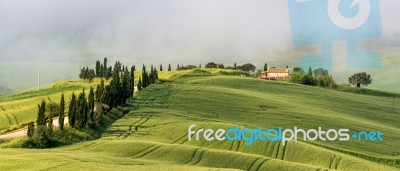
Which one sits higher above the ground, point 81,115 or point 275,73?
point 275,73

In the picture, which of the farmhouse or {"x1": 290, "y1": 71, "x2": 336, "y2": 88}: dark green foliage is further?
the farmhouse

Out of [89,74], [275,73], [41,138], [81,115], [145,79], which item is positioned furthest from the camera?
[275,73]

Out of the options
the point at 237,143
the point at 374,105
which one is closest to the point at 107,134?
the point at 237,143

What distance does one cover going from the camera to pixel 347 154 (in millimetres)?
72062

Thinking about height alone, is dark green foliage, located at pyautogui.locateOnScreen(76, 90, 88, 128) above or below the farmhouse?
below

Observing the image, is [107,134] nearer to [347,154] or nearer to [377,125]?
[347,154]

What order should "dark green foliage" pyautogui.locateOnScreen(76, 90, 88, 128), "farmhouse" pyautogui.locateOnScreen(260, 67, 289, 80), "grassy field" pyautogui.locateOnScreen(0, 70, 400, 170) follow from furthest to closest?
1. "farmhouse" pyautogui.locateOnScreen(260, 67, 289, 80)
2. "dark green foliage" pyautogui.locateOnScreen(76, 90, 88, 128)
3. "grassy field" pyautogui.locateOnScreen(0, 70, 400, 170)

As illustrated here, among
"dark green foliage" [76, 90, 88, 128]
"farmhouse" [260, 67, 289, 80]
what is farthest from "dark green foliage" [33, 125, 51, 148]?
"farmhouse" [260, 67, 289, 80]

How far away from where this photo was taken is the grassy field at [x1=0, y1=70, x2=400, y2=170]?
49.4 m

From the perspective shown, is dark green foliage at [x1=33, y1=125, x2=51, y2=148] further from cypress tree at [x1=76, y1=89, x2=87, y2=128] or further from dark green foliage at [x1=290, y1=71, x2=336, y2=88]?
dark green foliage at [x1=290, y1=71, x2=336, y2=88]

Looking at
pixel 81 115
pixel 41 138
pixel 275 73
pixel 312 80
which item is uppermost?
pixel 275 73

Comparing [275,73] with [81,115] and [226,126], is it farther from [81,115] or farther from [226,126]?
[81,115]

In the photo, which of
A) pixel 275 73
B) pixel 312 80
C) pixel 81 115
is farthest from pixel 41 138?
pixel 275 73

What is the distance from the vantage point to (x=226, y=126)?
74688 millimetres
